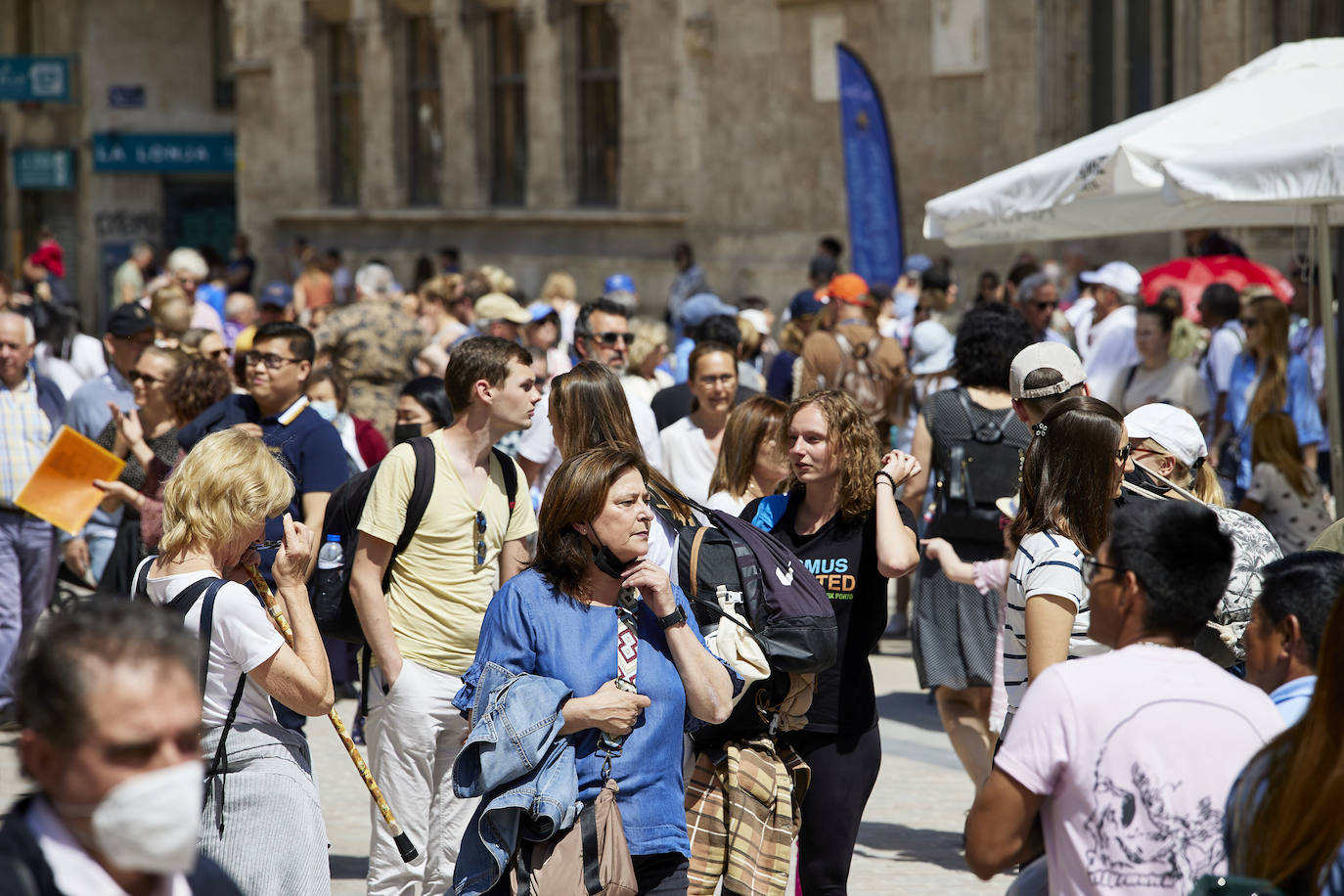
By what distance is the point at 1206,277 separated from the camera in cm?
1252

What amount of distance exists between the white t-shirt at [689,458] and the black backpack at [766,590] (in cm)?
255

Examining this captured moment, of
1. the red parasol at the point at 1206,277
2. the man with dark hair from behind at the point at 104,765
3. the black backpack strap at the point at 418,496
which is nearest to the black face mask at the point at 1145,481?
the black backpack strap at the point at 418,496

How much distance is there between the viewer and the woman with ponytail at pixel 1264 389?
29.5 ft

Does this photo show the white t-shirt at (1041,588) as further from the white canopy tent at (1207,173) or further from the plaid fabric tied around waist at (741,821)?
the white canopy tent at (1207,173)

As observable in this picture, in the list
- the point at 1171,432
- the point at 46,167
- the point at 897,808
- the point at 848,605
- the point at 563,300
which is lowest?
the point at 897,808

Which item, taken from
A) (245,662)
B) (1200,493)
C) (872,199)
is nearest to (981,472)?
(1200,493)

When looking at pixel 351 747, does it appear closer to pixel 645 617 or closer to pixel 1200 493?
pixel 645 617

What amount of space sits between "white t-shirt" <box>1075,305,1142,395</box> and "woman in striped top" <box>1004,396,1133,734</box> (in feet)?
20.3

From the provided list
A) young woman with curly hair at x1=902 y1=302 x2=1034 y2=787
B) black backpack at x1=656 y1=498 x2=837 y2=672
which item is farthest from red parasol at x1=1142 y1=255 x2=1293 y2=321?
black backpack at x1=656 y1=498 x2=837 y2=672

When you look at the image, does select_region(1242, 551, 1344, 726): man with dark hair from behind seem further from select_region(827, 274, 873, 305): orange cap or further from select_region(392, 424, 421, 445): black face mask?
select_region(827, 274, 873, 305): orange cap

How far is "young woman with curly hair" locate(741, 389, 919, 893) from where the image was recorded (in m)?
4.54

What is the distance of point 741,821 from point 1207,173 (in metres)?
3.58

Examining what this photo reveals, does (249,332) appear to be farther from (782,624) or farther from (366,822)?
(782,624)

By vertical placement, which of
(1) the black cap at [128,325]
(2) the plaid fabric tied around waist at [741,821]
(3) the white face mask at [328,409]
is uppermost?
(1) the black cap at [128,325]
